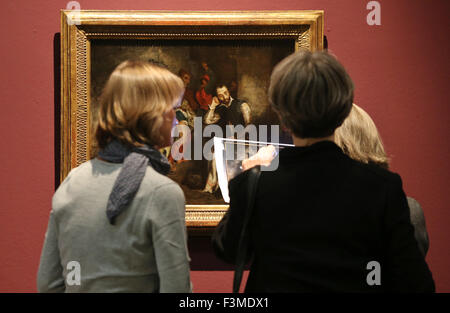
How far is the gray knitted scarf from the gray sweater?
2 cm

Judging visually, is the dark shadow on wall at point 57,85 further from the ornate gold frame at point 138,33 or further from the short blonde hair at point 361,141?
the short blonde hair at point 361,141

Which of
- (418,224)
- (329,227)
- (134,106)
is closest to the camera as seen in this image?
(329,227)

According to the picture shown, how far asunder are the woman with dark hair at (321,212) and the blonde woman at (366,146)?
1.55ft

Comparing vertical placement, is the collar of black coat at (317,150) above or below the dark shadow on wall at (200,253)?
above

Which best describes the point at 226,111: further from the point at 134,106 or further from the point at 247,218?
the point at 247,218

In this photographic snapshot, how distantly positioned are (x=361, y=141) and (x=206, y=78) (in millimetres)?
815

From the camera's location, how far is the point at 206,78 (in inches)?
80.1

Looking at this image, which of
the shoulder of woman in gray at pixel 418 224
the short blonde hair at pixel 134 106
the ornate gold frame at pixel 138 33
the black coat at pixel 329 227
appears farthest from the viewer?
the ornate gold frame at pixel 138 33

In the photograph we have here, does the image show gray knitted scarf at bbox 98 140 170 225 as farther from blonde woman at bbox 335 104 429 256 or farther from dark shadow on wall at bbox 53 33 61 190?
dark shadow on wall at bbox 53 33 61 190

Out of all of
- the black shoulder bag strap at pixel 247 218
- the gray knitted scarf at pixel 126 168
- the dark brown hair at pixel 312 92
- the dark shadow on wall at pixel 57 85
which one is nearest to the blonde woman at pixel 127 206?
the gray knitted scarf at pixel 126 168

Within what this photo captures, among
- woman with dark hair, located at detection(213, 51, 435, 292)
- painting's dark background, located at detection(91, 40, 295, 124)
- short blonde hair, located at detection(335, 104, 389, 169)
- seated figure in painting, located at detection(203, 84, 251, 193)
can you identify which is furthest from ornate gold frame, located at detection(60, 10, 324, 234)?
woman with dark hair, located at detection(213, 51, 435, 292)

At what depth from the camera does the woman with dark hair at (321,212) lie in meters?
1.05

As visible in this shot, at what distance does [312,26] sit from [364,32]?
0.28m

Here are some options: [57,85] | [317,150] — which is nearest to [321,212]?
[317,150]
